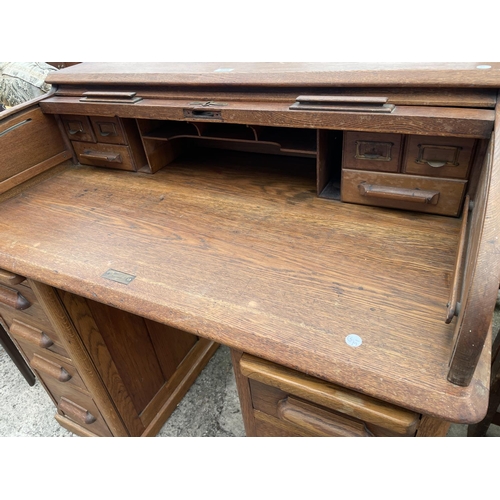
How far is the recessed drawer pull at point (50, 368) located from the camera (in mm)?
Answer: 1294

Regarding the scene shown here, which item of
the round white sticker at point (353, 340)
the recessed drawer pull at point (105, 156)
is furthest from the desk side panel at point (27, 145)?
the round white sticker at point (353, 340)

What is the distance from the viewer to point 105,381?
1293 mm

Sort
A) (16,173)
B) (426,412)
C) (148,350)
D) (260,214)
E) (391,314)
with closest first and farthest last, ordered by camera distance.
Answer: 1. (426,412)
2. (391,314)
3. (260,214)
4. (16,173)
5. (148,350)

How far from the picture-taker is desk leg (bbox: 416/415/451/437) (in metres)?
0.66

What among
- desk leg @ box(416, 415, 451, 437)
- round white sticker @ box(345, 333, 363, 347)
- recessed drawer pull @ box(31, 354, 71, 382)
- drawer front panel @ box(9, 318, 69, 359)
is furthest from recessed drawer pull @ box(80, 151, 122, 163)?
desk leg @ box(416, 415, 451, 437)

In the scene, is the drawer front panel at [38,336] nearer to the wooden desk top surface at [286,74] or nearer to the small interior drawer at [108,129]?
the small interior drawer at [108,129]

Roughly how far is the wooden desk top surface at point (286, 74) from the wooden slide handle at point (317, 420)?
2.23 feet

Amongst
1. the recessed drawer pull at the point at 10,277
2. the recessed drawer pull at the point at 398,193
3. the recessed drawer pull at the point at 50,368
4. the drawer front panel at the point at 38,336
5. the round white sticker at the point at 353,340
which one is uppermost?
the recessed drawer pull at the point at 398,193

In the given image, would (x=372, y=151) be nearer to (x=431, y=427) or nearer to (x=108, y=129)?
(x=431, y=427)

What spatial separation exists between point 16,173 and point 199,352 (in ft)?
3.39

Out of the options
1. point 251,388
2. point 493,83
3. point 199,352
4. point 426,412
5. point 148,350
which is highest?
point 493,83
